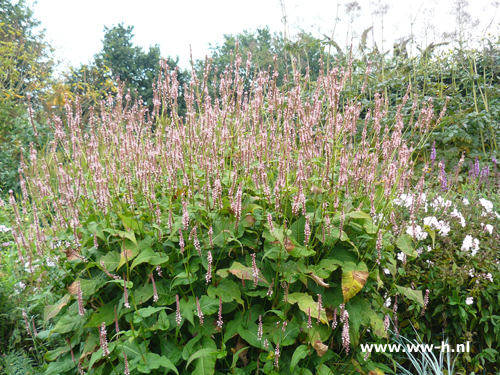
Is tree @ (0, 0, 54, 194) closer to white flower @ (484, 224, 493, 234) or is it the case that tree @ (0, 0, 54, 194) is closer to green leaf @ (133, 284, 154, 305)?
green leaf @ (133, 284, 154, 305)

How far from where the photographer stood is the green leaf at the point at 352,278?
1.97m

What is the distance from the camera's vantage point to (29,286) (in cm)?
353

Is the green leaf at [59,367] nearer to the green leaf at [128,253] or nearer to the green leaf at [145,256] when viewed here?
the green leaf at [128,253]

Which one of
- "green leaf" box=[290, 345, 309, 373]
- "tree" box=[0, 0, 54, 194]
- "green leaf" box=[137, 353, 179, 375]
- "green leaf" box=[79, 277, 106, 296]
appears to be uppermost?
"tree" box=[0, 0, 54, 194]

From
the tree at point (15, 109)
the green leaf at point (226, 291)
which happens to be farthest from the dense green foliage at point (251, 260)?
the tree at point (15, 109)

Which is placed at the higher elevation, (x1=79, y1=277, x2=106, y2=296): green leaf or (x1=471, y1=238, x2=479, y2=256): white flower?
(x1=79, y1=277, x2=106, y2=296): green leaf

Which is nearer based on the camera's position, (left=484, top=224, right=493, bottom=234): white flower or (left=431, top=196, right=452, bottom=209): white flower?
(left=484, top=224, right=493, bottom=234): white flower

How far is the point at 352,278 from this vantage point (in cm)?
200

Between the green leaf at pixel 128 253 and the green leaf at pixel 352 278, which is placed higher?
the green leaf at pixel 128 253

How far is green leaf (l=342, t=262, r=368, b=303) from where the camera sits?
197 cm

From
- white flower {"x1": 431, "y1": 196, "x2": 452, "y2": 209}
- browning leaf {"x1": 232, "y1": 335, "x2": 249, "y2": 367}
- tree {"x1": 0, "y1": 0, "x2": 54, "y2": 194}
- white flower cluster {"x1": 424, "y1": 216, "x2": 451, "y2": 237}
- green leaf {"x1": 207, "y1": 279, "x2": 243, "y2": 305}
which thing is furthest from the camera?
tree {"x1": 0, "y1": 0, "x2": 54, "y2": 194}

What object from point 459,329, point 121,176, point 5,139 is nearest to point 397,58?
point 459,329

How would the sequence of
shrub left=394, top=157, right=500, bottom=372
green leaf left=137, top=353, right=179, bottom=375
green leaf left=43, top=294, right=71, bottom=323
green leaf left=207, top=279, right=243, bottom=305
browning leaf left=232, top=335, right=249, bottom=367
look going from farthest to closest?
shrub left=394, top=157, right=500, bottom=372 → green leaf left=43, top=294, right=71, bottom=323 → browning leaf left=232, top=335, right=249, bottom=367 → green leaf left=207, top=279, right=243, bottom=305 → green leaf left=137, top=353, right=179, bottom=375

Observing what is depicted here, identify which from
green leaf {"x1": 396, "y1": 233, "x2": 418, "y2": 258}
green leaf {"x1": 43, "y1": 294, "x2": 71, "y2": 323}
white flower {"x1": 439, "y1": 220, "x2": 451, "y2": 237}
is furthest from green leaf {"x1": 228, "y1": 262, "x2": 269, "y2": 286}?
white flower {"x1": 439, "y1": 220, "x2": 451, "y2": 237}
